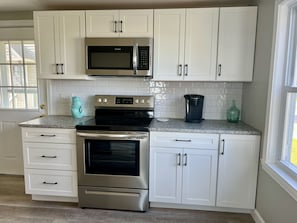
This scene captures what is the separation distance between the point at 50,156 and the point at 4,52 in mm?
1773

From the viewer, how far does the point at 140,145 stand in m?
2.32

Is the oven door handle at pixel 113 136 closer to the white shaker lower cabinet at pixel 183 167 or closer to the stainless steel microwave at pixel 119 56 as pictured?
the white shaker lower cabinet at pixel 183 167

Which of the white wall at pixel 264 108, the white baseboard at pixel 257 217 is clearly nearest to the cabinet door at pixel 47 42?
the white wall at pixel 264 108

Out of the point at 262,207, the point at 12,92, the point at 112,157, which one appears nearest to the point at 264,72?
the point at 262,207

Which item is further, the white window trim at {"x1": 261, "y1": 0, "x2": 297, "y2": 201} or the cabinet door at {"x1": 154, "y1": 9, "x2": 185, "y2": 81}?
the cabinet door at {"x1": 154, "y1": 9, "x2": 185, "y2": 81}

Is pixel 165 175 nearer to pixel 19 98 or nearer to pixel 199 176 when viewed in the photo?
pixel 199 176

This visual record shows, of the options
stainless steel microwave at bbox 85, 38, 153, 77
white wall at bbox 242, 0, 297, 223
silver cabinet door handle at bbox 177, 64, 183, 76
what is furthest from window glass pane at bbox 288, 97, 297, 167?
stainless steel microwave at bbox 85, 38, 153, 77

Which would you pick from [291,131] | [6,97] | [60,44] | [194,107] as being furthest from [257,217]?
[6,97]

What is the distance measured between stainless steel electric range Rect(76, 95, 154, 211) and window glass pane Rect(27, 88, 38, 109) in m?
1.18

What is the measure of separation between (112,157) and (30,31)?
6.85ft

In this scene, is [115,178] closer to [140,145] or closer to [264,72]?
[140,145]

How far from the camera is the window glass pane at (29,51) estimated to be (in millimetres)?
3107

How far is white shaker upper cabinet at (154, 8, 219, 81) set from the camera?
245 cm

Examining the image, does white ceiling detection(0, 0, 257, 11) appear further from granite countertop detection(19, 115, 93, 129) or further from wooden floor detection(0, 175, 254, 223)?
wooden floor detection(0, 175, 254, 223)
